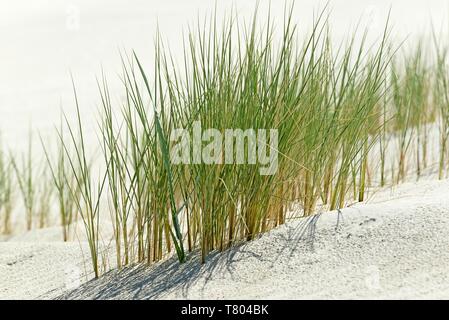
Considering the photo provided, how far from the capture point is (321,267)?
6.70ft

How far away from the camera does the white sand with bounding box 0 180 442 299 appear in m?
1.93

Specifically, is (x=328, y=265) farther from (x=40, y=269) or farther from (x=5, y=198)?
(x=5, y=198)

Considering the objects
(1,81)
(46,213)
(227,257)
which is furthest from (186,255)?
(1,81)

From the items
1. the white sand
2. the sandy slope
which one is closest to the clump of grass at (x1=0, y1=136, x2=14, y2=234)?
the white sand

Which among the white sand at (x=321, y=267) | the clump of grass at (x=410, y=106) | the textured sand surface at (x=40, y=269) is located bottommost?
the textured sand surface at (x=40, y=269)

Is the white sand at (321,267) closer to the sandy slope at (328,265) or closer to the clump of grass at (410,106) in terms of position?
the sandy slope at (328,265)

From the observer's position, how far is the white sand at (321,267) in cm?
193

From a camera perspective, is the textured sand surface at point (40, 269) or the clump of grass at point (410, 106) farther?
the clump of grass at point (410, 106)

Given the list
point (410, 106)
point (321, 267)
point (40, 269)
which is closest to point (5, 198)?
point (40, 269)

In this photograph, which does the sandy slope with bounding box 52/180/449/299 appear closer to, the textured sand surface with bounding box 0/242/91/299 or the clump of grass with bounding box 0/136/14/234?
the textured sand surface with bounding box 0/242/91/299

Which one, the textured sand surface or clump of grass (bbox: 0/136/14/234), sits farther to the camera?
clump of grass (bbox: 0/136/14/234)

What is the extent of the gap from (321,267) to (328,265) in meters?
0.02

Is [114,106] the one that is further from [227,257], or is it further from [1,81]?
[227,257]

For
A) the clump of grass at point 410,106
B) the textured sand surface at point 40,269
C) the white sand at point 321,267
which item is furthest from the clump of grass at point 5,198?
the clump of grass at point 410,106
